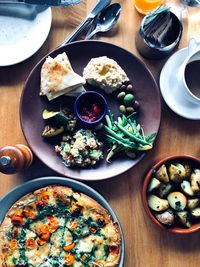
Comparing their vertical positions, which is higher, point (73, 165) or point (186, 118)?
point (186, 118)

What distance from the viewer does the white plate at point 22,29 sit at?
1.91 m

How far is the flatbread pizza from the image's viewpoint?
1812mm

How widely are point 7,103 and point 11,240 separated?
0.45m

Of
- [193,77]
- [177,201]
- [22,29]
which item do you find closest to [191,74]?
[193,77]

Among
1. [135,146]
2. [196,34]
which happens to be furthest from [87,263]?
[196,34]

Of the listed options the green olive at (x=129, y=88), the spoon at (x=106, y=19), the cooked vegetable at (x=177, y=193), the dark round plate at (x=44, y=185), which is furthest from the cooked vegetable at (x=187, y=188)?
the spoon at (x=106, y=19)

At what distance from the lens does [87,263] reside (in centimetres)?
183

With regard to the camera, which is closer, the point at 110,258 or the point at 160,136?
the point at 110,258

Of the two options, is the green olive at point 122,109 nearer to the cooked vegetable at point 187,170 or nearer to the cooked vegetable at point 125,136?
the cooked vegetable at point 125,136

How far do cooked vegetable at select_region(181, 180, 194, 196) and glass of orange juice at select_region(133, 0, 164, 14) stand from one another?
1.91 ft

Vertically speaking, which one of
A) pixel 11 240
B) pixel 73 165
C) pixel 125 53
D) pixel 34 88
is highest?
pixel 125 53

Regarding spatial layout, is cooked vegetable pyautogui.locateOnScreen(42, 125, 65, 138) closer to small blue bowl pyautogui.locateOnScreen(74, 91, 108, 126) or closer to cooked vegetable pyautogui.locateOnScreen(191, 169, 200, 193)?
small blue bowl pyautogui.locateOnScreen(74, 91, 108, 126)

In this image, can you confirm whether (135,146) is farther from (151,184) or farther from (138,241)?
(138,241)

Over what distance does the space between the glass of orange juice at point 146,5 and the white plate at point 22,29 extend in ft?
0.97
